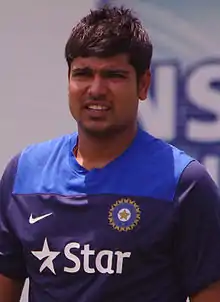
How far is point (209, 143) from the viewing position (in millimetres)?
2434

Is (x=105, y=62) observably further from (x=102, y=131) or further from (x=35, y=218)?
(x=35, y=218)

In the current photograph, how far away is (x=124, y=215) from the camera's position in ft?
4.48

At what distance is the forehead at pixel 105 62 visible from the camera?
53.6 inches

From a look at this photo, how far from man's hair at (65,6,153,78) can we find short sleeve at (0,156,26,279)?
28 cm

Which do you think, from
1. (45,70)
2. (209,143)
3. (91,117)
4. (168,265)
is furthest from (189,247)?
(45,70)

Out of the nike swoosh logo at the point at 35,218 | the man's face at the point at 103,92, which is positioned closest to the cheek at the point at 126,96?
the man's face at the point at 103,92

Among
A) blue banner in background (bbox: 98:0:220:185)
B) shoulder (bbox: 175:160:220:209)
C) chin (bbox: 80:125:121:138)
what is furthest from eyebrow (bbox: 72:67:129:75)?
blue banner in background (bbox: 98:0:220:185)

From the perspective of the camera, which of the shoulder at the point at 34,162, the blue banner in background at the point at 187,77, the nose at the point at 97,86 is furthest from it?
the blue banner in background at the point at 187,77

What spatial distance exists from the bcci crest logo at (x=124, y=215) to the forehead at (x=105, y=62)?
0.25 m

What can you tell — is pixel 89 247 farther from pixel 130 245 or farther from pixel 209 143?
pixel 209 143

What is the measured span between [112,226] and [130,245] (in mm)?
50

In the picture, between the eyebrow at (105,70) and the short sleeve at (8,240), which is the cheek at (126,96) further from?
the short sleeve at (8,240)

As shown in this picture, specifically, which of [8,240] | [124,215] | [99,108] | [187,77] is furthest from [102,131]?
[187,77]

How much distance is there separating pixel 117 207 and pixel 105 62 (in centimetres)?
27
